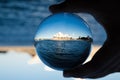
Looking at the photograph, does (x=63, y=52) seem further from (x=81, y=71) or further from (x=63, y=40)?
(x=81, y=71)

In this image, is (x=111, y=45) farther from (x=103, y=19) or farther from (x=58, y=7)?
(x=58, y=7)

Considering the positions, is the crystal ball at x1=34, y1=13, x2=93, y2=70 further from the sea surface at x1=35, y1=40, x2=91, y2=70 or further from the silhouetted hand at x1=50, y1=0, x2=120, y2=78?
the silhouetted hand at x1=50, y1=0, x2=120, y2=78

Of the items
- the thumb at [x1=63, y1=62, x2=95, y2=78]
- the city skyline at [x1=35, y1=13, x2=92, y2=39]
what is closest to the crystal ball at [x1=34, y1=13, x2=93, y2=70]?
the city skyline at [x1=35, y1=13, x2=92, y2=39]

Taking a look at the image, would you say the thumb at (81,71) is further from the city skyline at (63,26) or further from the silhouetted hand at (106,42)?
the city skyline at (63,26)

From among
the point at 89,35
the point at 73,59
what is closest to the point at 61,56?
the point at 73,59

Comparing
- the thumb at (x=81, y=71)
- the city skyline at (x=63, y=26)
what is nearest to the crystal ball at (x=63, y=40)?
the city skyline at (x=63, y=26)

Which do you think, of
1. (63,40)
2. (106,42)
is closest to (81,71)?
(106,42)
